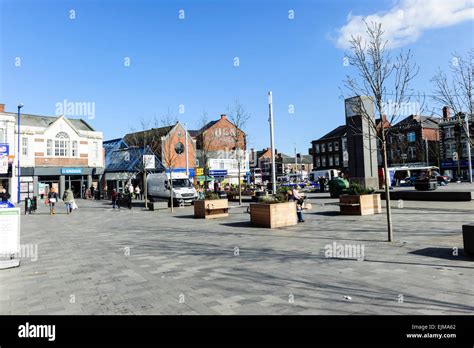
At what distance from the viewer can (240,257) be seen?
802 centimetres

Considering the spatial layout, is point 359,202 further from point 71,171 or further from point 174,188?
point 71,171

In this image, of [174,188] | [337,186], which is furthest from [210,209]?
[337,186]

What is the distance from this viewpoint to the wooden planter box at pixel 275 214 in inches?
497

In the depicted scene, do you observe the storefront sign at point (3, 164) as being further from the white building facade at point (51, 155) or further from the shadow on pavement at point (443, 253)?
the white building facade at point (51, 155)

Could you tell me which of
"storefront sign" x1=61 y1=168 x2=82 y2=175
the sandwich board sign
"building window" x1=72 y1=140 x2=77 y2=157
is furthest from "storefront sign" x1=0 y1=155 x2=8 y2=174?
"building window" x1=72 y1=140 x2=77 y2=157

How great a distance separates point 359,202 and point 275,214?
4.36m

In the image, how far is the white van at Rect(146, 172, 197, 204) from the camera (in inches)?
1041

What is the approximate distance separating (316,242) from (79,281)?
5916 mm

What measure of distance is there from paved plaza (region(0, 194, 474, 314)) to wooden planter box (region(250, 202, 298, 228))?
3.60 feet

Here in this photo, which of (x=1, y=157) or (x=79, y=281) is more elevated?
(x=1, y=157)

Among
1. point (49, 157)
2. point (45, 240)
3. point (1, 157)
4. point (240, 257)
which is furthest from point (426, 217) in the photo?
point (49, 157)

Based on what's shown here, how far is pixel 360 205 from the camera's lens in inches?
582
